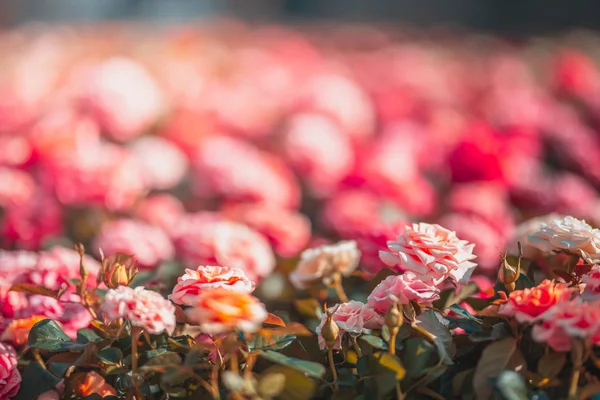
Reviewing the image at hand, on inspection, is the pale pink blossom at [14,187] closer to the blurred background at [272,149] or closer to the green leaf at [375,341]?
the blurred background at [272,149]

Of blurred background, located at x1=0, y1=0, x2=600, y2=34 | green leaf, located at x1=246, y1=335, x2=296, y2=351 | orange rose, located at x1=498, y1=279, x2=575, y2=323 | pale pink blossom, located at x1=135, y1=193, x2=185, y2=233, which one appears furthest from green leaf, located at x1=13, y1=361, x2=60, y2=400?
blurred background, located at x1=0, y1=0, x2=600, y2=34

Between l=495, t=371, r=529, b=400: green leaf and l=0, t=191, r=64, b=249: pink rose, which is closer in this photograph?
l=495, t=371, r=529, b=400: green leaf

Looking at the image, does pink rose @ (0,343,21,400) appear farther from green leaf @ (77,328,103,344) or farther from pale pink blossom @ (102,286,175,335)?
pale pink blossom @ (102,286,175,335)

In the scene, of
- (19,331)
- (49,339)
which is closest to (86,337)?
(49,339)

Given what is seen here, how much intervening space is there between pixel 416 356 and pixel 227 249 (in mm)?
681

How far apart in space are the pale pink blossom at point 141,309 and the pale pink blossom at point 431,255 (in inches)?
13.0

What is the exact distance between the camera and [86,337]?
1052mm

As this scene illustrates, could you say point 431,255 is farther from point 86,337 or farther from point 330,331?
point 86,337

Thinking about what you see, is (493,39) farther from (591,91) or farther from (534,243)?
(534,243)

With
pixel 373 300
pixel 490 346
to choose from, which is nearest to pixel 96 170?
pixel 373 300

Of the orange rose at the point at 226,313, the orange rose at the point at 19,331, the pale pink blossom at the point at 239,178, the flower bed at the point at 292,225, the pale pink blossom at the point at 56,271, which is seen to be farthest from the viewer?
the pale pink blossom at the point at 239,178

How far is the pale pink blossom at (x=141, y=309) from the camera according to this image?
891 mm

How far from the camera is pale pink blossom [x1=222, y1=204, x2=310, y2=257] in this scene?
71.9 inches

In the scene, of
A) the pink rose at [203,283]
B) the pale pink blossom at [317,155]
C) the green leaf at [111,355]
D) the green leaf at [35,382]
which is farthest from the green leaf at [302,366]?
the pale pink blossom at [317,155]
